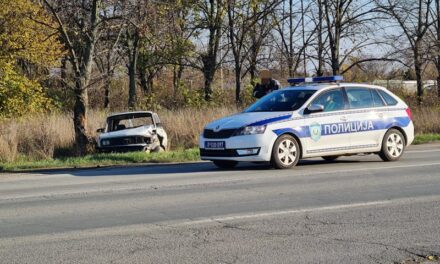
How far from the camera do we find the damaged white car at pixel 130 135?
18719mm

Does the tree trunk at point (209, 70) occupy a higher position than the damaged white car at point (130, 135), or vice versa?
the tree trunk at point (209, 70)

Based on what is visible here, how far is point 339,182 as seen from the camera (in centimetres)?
1088

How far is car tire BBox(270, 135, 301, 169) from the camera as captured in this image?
489 inches

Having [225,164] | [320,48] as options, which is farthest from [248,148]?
[320,48]

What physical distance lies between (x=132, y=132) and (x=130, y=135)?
15 centimetres

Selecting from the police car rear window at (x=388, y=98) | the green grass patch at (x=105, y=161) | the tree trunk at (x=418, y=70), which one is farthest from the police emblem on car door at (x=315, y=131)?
the tree trunk at (x=418, y=70)

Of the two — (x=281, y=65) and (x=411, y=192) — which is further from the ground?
(x=281, y=65)

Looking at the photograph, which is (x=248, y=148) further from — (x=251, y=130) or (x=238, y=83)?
(x=238, y=83)

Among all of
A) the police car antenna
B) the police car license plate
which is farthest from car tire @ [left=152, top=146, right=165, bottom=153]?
the police car license plate

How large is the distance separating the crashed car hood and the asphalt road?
598 cm

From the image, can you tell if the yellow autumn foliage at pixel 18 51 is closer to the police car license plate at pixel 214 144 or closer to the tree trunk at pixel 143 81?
the police car license plate at pixel 214 144

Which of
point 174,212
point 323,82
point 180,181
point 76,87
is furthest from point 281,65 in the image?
point 174,212

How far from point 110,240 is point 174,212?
1661 mm

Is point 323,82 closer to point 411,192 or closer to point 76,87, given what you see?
point 411,192
